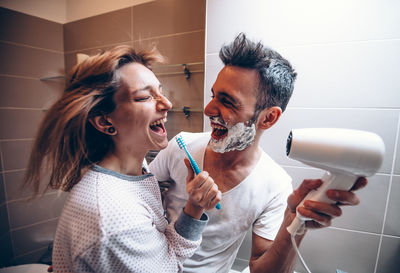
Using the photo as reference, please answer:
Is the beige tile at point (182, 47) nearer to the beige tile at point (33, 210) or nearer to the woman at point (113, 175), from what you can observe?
the woman at point (113, 175)

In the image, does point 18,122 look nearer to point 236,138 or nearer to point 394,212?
point 236,138

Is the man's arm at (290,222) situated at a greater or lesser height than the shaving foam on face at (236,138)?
lesser

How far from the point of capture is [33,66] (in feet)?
4.37

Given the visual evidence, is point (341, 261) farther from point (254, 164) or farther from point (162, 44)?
point (162, 44)

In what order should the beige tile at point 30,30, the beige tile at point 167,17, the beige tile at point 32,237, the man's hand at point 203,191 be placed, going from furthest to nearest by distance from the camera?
1. the beige tile at point 32,237
2. the beige tile at point 30,30
3. the beige tile at point 167,17
4. the man's hand at point 203,191

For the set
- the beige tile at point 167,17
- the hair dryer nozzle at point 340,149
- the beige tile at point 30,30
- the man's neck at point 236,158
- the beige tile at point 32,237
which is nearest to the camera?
the hair dryer nozzle at point 340,149

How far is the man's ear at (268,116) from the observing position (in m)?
0.69

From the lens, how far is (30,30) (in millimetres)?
1293

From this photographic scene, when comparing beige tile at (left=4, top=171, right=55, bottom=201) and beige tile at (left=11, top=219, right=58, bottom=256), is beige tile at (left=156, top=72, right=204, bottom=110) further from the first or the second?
beige tile at (left=11, top=219, right=58, bottom=256)

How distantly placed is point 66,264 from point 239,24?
3.21 ft

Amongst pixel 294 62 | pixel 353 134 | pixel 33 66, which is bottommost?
pixel 353 134

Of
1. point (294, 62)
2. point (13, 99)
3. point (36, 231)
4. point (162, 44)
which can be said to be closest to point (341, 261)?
point (294, 62)

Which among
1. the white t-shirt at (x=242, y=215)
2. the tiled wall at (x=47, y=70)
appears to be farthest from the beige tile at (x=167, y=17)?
the white t-shirt at (x=242, y=215)

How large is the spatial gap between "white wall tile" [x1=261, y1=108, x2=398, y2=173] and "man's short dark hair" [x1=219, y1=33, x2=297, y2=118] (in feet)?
0.47
